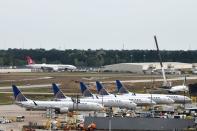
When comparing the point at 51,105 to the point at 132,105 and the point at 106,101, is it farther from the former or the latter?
the point at 132,105

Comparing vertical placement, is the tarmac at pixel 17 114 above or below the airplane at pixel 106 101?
below

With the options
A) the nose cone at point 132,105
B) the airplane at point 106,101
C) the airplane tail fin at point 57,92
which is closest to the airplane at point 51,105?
the airplane at point 106,101

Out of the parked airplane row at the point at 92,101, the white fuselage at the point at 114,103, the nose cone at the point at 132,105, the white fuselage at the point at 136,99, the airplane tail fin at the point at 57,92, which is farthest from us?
the white fuselage at the point at 136,99

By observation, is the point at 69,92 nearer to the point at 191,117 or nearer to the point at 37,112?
the point at 37,112

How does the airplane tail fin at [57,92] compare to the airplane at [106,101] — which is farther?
the airplane at [106,101]

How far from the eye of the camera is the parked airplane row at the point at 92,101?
428ft

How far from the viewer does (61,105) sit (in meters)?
131

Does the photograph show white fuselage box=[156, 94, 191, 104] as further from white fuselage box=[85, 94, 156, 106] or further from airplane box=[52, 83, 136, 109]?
airplane box=[52, 83, 136, 109]

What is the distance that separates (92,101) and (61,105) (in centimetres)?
953

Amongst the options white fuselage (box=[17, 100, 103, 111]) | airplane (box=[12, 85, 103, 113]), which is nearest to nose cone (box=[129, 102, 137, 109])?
white fuselage (box=[17, 100, 103, 111])

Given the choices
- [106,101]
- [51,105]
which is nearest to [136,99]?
[106,101]


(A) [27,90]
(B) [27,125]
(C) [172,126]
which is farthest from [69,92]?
(C) [172,126]

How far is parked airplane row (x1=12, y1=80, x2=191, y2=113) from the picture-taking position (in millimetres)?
130500

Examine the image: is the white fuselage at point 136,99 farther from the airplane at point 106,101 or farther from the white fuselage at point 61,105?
the white fuselage at point 61,105
